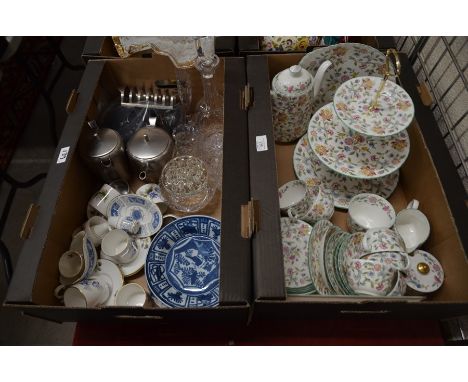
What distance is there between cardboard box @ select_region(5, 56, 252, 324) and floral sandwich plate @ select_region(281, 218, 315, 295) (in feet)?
0.46

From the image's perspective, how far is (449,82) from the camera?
0.89m

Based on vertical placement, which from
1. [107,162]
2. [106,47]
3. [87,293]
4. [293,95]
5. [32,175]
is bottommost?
[87,293]

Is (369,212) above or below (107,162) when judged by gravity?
below

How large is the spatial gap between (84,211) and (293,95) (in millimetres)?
646

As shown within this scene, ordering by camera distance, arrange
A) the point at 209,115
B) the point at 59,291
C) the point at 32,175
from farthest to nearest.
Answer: the point at 32,175
the point at 209,115
the point at 59,291

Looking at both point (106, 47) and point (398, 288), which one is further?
point (106, 47)

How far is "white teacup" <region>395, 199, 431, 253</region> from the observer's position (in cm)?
81

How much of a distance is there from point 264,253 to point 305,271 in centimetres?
17

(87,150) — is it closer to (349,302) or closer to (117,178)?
(117,178)

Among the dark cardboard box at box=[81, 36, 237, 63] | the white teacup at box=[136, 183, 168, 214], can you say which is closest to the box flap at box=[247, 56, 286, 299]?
the dark cardboard box at box=[81, 36, 237, 63]

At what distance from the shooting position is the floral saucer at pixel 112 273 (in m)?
0.84

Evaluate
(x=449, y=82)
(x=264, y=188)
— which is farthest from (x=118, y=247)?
(x=449, y=82)

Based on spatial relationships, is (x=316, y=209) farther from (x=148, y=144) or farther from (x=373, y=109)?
(x=148, y=144)

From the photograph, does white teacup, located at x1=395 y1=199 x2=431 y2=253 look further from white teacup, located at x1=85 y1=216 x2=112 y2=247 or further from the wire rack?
white teacup, located at x1=85 y1=216 x2=112 y2=247
